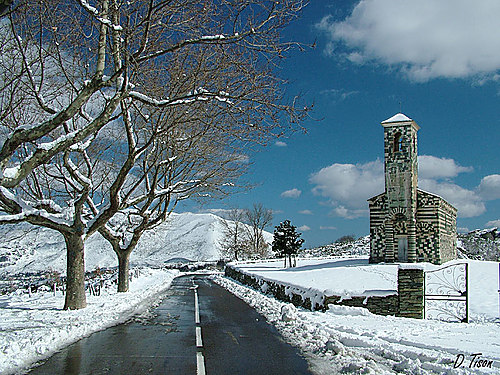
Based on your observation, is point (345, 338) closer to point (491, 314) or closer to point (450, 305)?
point (491, 314)

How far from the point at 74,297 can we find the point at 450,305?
45.9 feet

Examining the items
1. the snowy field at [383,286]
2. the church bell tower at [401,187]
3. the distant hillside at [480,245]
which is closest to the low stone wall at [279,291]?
the snowy field at [383,286]

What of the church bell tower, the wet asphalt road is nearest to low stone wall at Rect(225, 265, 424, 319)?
the wet asphalt road

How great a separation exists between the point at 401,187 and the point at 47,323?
31.0 meters

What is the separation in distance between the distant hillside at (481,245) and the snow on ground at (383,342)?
130ft

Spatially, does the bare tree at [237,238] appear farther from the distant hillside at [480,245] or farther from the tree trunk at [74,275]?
the tree trunk at [74,275]

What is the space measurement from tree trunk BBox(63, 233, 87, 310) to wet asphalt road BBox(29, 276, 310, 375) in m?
3.62

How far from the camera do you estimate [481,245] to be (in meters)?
52.5

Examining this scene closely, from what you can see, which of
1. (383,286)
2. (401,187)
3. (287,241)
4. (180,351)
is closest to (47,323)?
(180,351)

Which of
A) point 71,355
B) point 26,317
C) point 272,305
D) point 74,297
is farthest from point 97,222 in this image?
point 71,355

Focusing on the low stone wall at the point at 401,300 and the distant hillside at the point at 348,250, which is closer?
the low stone wall at the point at 401,300

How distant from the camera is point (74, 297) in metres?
16.9

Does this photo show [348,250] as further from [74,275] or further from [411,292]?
[74,275]

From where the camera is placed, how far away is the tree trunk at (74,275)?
55.2 ft
